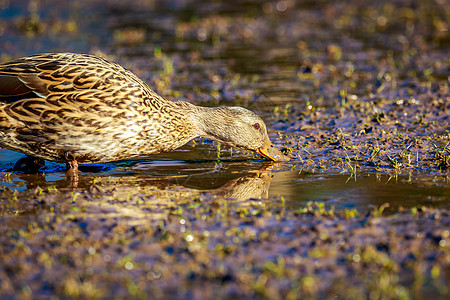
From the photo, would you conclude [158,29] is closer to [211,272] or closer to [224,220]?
[224,220]

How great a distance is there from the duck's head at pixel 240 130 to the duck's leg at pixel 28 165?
2.08 m

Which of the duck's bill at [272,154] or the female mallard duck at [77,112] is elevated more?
the female mallard duck at [77,112]

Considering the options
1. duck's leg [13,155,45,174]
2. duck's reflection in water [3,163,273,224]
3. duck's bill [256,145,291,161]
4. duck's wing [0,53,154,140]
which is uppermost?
duck's wing [0,53,154,140]

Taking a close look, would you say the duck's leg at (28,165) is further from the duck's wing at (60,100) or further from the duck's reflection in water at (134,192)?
the duck's wing at (60,100)

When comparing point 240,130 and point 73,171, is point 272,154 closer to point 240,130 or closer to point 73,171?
point 240,130

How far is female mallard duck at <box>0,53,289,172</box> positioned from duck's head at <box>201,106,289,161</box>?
0.64m

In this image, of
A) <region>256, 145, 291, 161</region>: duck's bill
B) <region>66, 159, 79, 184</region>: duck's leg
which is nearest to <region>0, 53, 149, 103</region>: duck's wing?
<region>66, 159, 79, 184</region>: duck's leg

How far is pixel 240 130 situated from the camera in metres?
8.20

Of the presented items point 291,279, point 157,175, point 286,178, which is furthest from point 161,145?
point 291,279

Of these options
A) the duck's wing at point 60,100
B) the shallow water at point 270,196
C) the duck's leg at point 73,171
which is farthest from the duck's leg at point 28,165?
the duck's wing at point 60,100

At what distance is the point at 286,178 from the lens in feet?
24.6

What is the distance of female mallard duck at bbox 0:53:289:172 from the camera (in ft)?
23.5

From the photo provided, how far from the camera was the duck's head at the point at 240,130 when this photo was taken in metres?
8.15

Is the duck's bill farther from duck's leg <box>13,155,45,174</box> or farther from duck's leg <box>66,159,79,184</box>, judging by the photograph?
duck's leg <box>13,155,45,174</box>
